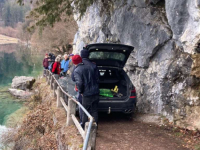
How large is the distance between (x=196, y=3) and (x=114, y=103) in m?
3.35

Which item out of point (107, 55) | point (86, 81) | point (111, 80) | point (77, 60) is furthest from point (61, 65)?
→ point (86, 81)

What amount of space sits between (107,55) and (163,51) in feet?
6.03

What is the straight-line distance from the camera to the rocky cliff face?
6.39 m

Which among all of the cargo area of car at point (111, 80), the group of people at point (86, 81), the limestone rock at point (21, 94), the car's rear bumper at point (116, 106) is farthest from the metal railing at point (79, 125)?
the limestone rock at point (21, 94)

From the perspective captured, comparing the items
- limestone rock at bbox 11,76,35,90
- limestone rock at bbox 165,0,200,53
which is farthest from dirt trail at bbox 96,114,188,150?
limestone rock at bbox 11,76,35,90

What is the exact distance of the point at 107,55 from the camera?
7242mm

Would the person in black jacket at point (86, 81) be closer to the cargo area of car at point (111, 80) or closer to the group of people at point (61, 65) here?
the cargo area of car at point (111, 80)

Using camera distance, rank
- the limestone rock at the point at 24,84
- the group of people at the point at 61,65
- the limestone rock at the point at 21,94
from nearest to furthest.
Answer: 1. the group of people at the point at 61,65
2. the limestone rock at the point at 21,94
3. the limestone rock at the point at 24,84

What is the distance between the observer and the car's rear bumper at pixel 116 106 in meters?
6.72

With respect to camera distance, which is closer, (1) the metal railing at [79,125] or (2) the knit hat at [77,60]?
(1) the metal railing at [79,125]

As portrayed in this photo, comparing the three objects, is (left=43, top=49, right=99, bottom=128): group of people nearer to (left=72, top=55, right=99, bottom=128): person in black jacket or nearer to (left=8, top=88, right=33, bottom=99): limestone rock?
(left=72, top=55, right=99, bottom=128): person in black jacket

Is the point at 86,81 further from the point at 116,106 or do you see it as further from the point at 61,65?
the point at 61,65

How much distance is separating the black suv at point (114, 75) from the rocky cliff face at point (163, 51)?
1011 millimetres

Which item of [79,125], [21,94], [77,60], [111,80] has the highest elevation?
[77,60]
